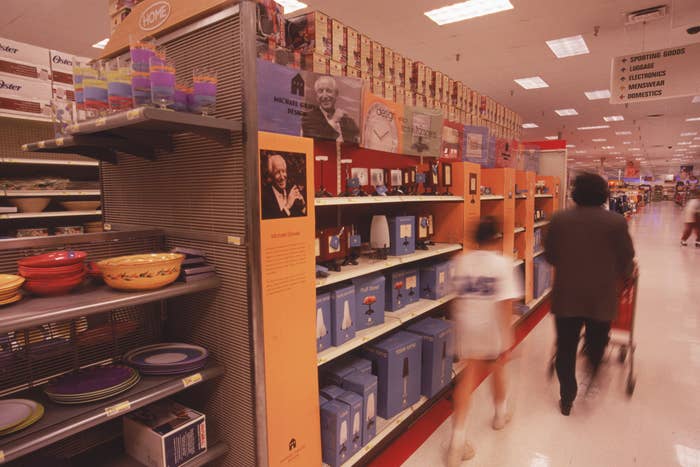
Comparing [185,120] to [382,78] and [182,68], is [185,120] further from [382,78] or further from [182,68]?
[382,78]

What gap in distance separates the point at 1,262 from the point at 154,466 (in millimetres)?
1109

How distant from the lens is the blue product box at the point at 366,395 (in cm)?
264

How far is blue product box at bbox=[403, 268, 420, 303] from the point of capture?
3365mm

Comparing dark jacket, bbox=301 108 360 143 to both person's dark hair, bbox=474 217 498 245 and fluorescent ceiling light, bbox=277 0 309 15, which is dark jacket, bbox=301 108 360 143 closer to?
person's dark hair, bbox=474 217 498 245

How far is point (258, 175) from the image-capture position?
1864mm

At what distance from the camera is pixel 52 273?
1552 millimetres

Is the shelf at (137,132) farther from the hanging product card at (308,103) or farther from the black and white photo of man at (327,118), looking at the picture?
the black and white photo of man at (327,118)

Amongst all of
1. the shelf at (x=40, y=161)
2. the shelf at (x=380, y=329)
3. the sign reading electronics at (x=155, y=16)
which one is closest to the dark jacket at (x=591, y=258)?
the shelf at (x=380, y=329)

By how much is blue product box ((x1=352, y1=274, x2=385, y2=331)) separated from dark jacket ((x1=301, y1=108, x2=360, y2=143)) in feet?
3.09

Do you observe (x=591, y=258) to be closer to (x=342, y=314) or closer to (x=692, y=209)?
(x=342, y=314)

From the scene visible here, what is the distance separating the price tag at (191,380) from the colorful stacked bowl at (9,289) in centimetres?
69

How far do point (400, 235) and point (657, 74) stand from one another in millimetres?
5325

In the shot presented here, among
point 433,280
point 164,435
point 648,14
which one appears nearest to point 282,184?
point 164,435

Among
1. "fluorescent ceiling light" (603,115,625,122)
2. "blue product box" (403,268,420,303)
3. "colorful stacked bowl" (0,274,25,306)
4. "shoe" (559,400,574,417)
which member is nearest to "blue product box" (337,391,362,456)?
"blue product box" (403,268,420,303)
